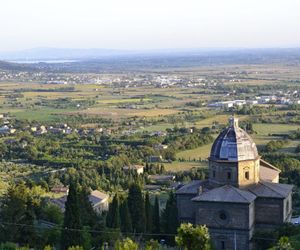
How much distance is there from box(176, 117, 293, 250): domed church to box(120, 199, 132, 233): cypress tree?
3738 millimetres

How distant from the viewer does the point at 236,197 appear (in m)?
33.2

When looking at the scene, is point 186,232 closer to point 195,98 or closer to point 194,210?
point 194,210

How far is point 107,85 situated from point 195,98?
57573 mm

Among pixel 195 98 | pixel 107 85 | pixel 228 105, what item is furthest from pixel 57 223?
pixel 107 85

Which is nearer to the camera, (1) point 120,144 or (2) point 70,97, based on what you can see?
(1) point 120,144

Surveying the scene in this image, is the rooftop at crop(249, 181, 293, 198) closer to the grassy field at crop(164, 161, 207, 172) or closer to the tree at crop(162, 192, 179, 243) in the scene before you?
the tree at crop(162, 192, 179, 243)

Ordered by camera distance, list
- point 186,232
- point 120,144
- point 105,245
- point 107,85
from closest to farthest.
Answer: point 186,232 < point 105,245 < point 120,144 < point 107,85

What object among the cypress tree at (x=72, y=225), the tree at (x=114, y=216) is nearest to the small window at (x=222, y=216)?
the tree at (x=114, y=216)

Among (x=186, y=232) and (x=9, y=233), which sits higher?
(x=186, y=232)

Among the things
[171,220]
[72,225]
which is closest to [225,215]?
[171,220]

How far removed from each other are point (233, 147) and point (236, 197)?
2714 millimetres

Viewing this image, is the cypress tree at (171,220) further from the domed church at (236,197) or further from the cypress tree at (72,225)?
the cypress tree at (72,225)

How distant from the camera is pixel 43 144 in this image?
266 feet

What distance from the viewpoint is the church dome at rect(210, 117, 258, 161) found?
3422 cm
